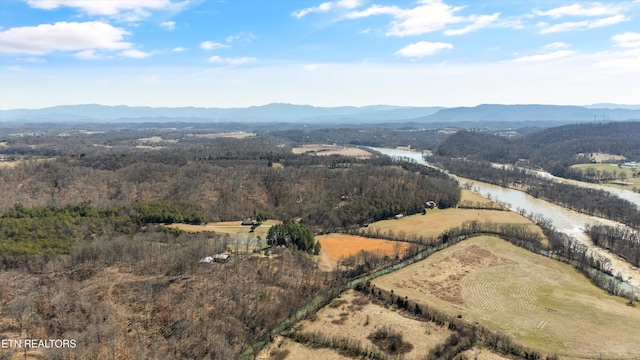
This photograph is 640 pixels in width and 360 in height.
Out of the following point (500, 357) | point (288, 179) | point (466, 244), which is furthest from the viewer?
point (288, 179)

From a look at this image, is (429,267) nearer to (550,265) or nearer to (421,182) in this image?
(550,265)

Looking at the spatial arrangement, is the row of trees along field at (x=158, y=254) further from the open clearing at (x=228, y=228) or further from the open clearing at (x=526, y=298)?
the open clearing at (x=526, y=298)

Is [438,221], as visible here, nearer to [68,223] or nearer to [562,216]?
[562,216]

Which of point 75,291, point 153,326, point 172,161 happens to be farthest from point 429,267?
point 172,161

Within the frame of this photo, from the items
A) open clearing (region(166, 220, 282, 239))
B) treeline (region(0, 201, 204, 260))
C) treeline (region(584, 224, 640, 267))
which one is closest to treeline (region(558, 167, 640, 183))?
treeline (region(584, 224, 640, 267))

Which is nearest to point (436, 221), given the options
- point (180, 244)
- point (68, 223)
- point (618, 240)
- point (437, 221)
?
point (437, 221)

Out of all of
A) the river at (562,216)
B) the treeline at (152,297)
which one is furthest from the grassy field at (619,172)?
the treeline at (152,297)
